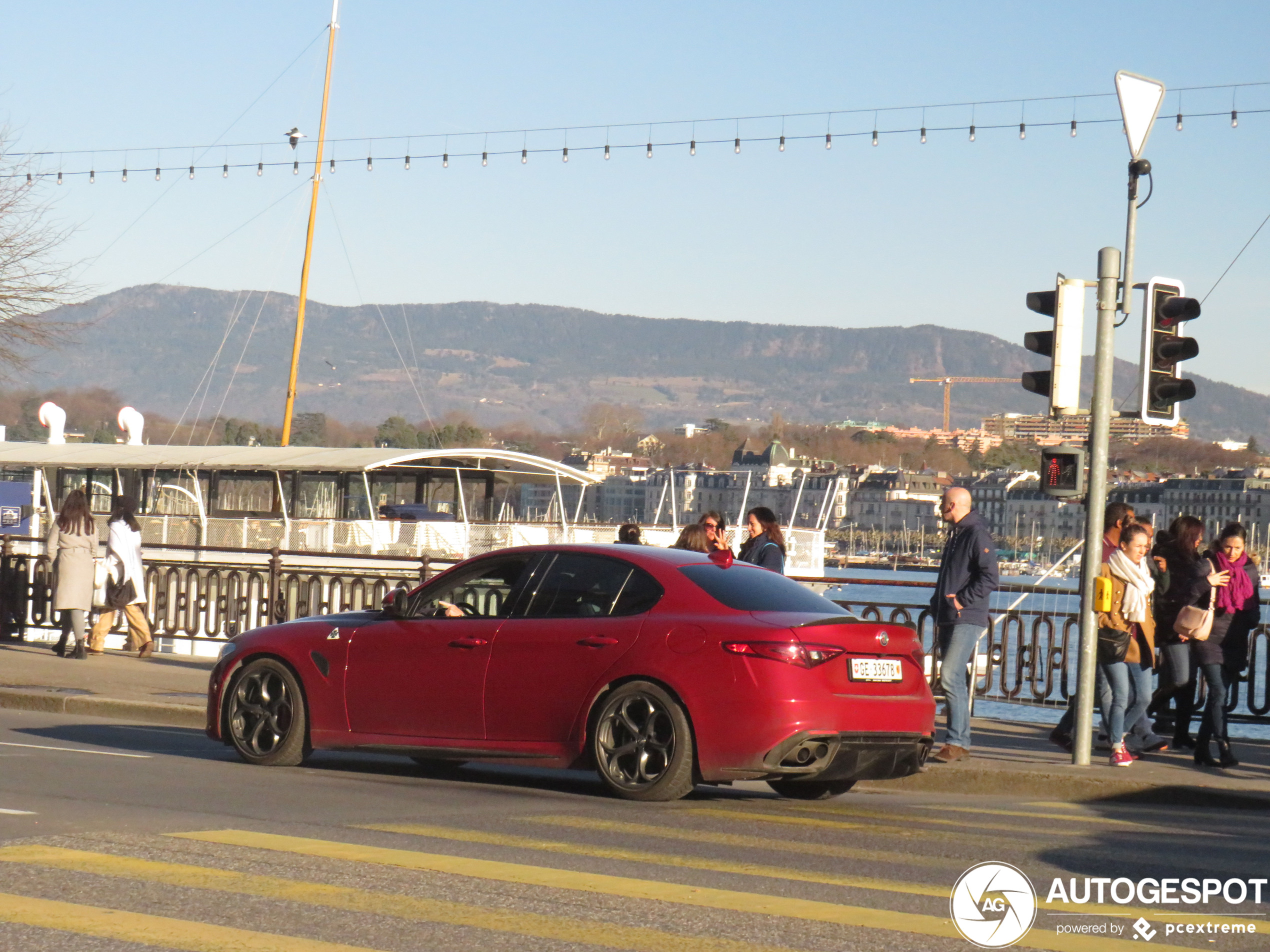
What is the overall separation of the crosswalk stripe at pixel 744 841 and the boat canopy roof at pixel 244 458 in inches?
1193

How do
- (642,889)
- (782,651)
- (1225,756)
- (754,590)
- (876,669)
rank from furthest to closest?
(1225,756) < (754,590) < (876,669) < (782,651) < (642,889)

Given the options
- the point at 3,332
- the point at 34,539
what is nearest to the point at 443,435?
the point at 3,332

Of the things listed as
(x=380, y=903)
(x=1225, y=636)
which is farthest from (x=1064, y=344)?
(x=380, y=903)

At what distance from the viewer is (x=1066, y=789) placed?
1141 cm

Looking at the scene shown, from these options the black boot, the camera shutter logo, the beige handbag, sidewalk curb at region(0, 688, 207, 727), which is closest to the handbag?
the beige handbag

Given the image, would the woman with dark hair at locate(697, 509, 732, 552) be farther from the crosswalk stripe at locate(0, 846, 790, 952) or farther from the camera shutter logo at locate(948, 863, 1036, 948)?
the crosswalk stripe at locate(0, 846, 790, 952)

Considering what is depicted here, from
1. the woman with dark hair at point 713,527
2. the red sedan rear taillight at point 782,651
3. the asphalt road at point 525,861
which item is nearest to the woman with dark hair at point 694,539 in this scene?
the woman with dark hair at point 713,527

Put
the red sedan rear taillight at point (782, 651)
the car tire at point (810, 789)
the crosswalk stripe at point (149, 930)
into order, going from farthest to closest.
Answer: the car tire at point (810, 789), the red sedan rear taillight at point (782, 651), the crosswalk stripe at point (149, 930)

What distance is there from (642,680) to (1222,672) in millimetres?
5322

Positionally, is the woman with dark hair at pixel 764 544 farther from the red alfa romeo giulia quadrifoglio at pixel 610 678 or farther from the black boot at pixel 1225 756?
the black boot at pixel 1225 756

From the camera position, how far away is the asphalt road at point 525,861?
6180 millimetres

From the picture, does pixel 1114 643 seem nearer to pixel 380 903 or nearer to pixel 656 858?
pixel 656 858

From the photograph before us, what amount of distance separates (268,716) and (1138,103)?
7219 mm

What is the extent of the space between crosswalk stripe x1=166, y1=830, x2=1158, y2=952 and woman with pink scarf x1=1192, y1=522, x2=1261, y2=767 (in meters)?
6.73
